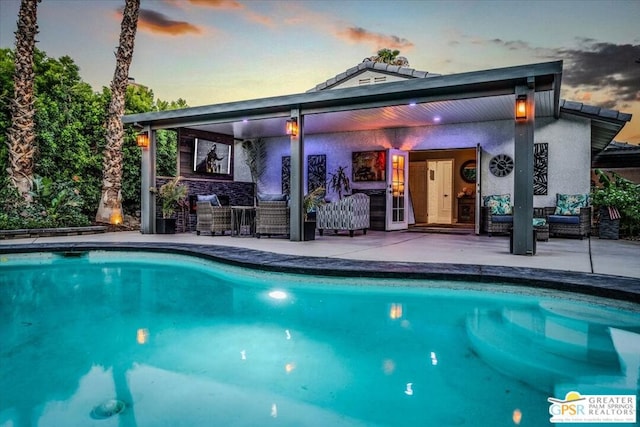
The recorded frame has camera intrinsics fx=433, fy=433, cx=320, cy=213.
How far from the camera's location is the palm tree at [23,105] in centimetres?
961

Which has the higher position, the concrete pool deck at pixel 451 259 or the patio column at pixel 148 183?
the patio column at pixel 148 183

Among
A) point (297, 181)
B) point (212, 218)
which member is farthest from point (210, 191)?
point (297, 181)

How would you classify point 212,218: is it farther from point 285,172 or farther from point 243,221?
point 285,172

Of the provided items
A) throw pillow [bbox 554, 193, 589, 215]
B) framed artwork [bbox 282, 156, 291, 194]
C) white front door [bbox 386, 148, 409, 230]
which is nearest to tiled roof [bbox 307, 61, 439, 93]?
white front door [bbox 386, 148, 409, 230]

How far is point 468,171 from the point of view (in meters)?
13.7

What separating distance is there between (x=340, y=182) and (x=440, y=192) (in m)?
3.97

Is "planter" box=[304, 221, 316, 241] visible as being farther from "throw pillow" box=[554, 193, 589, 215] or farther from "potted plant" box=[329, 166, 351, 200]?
"throw pillow" box=[554, 193, 589, 215]

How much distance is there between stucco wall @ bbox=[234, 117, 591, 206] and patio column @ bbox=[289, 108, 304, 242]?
12.0 feet

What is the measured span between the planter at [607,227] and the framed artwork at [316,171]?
21.5 ft

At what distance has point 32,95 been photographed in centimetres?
990

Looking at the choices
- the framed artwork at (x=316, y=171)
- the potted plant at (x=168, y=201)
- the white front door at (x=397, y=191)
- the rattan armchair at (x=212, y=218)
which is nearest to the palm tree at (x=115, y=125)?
the potted plant at (x=168, y=201)

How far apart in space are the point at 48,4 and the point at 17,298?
12.8 meters

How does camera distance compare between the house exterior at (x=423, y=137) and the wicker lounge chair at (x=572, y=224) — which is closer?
the house exterior at (x=423, y=137)

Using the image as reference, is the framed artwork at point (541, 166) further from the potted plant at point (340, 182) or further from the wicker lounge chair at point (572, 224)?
the potted plant at point (340, 182)
